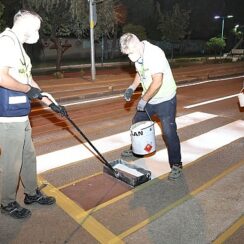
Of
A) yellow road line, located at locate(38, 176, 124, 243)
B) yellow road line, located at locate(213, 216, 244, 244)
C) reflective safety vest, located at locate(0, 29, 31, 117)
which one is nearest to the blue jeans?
yellow road line, located at locate(213, 216, 244, 244)

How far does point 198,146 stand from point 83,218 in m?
3.25

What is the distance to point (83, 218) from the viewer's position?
149 inches

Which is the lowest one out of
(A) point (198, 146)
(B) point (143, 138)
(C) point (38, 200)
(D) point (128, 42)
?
(A) point (198, 146)

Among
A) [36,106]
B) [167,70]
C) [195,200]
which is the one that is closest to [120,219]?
[195,200]

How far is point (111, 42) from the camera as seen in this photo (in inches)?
1556

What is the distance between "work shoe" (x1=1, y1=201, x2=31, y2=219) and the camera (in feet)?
12.3

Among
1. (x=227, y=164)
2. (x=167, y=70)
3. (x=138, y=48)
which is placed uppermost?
(x=138, y=48)

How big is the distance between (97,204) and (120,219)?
474 millimetres

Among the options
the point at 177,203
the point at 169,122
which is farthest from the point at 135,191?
the point at 169,122

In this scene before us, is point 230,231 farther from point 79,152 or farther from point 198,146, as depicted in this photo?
point 79,152

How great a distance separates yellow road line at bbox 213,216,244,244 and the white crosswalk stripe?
1537 mm

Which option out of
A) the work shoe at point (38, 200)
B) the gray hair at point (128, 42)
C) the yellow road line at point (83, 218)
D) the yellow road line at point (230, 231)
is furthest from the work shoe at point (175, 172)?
the gray hair at point (128, 42)

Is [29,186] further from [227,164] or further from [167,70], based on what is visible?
[227,164]

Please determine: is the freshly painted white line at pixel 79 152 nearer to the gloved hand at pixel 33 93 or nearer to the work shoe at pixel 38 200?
the work shoe at pixel 38 200
